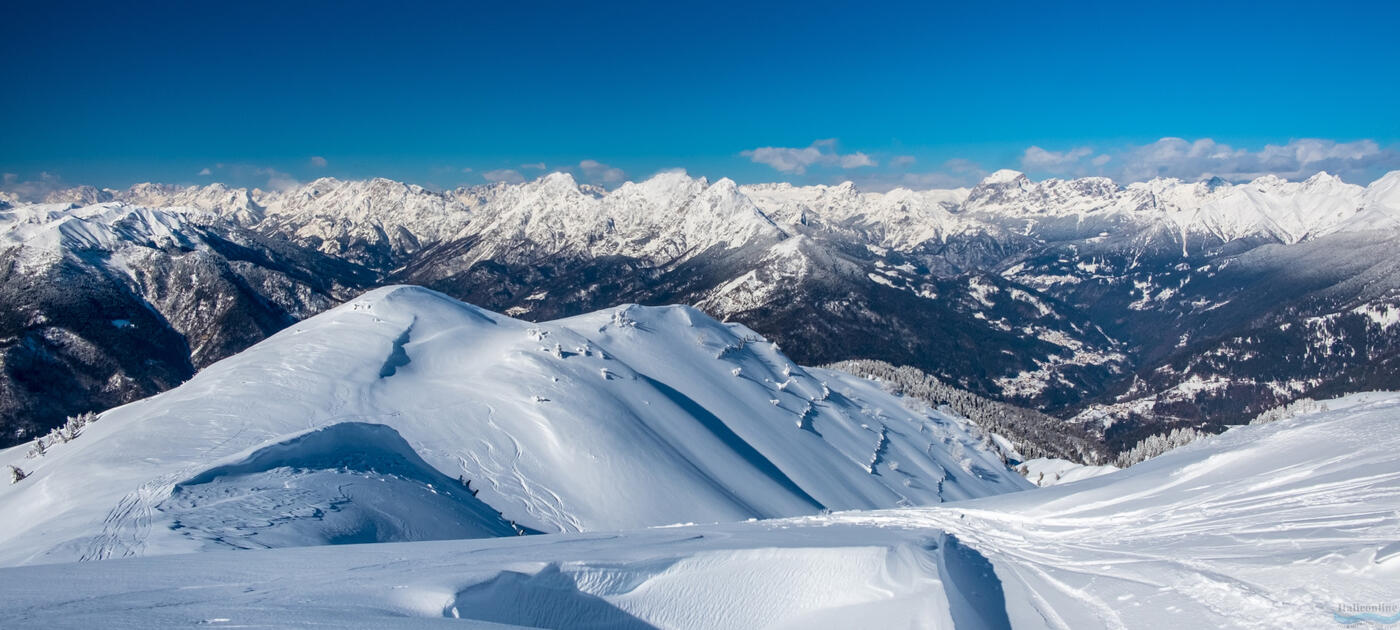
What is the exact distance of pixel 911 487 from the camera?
216 ft

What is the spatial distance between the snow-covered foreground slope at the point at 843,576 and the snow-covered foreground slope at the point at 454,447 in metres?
6.06

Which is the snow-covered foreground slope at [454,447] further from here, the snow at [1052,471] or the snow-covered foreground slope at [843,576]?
the snow at [1052,471]

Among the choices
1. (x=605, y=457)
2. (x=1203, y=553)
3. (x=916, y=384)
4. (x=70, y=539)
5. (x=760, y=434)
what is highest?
(x=70, y=539)

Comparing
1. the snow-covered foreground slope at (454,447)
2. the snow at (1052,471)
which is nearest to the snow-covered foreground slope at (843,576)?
the snow-covered foreground slope at (454,447)

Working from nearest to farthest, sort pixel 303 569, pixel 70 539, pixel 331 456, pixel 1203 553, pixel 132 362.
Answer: pixel 303 569, pixel 1203 553, pixel 70 539, pixel 331 456, pixel 132 362

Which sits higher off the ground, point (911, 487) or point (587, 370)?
point (587, 370)

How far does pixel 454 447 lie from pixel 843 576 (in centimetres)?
2986

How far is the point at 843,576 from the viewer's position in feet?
38.0

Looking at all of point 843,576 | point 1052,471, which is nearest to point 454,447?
point 843,576

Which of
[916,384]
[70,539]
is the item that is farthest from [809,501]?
[916,384]

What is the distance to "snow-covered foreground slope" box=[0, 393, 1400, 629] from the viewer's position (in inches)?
338

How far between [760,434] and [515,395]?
2335 centimetres

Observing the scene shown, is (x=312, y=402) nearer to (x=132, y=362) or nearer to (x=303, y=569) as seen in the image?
(x=303, y=569)

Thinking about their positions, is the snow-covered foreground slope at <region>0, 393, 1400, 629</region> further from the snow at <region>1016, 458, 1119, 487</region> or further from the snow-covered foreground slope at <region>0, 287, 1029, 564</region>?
the snow at <region>1016, 458, 1119, 487</region>
